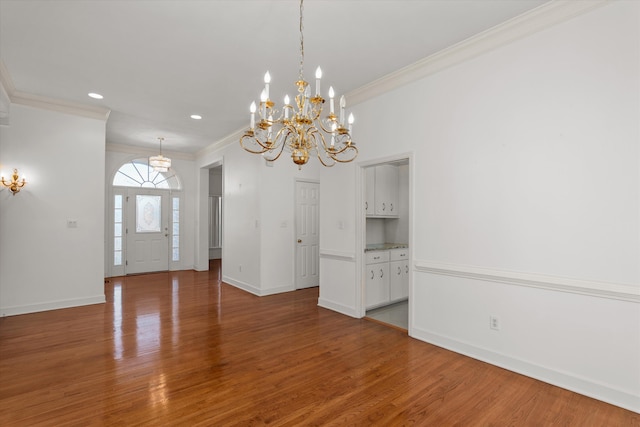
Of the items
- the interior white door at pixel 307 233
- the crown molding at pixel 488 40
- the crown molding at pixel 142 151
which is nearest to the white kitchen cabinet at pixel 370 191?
the crown molding at pixel 488 40

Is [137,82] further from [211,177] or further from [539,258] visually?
[211,177]

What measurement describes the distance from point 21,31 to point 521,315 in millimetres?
5250

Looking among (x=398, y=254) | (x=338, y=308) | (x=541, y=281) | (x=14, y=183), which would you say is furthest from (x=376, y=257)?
(x=14, y=183)

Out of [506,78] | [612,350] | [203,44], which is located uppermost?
[203,44]

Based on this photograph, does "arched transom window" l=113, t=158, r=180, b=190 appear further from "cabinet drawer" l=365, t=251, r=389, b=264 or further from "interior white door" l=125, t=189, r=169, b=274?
"cabinet drawer" l=365, t=251, r=389, b=264

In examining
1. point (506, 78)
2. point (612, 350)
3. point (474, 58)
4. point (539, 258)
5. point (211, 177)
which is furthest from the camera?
point (211, 177)

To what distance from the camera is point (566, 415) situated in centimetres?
215

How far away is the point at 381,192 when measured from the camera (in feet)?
16.5

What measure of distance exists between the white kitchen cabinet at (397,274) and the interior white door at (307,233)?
6.38 ft

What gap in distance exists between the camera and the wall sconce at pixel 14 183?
4.34 metres

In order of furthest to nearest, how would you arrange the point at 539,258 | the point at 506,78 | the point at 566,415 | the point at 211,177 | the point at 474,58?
the point at 211,177
the point at 474,58
the point at 506,78
the point at 539,258
the point at 566,415

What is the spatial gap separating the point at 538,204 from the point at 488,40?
1595 mm

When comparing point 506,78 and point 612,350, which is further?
point 506,78

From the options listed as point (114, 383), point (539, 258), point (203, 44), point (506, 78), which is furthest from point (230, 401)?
point (506, 78)
